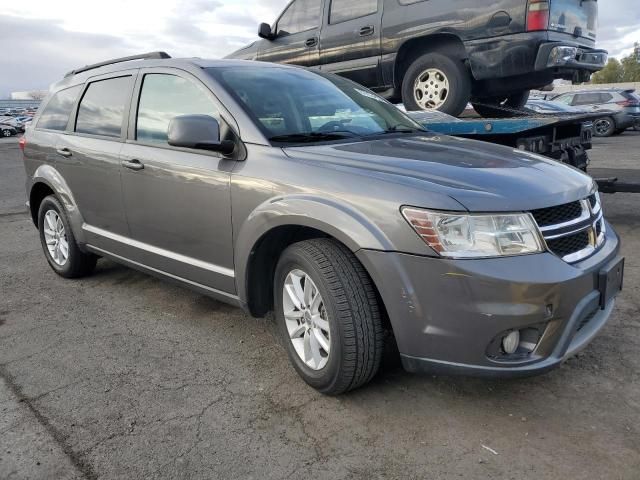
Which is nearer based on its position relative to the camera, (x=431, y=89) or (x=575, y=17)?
(x=575, y=17)

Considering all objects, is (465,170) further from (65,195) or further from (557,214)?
(65,195)

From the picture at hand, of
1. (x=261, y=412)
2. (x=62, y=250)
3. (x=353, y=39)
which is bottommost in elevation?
(x=261, y=412)

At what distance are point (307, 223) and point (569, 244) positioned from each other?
120cm

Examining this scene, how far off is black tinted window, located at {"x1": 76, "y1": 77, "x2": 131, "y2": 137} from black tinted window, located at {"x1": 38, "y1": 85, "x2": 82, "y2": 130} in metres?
0.21

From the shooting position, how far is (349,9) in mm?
6969

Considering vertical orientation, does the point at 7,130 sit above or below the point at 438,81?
below

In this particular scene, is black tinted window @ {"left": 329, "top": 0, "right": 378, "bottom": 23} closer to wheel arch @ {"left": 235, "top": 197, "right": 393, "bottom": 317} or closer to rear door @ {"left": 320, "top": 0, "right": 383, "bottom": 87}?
rear door @ {"left": 320, "top": 0, "right": 383, "bottom": 87}

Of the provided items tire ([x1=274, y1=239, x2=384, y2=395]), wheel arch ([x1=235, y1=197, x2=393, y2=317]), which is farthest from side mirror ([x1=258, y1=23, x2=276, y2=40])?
tire ([x1=274, y1=239, x2=384, y2=395])

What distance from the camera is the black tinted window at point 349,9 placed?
6.78 m

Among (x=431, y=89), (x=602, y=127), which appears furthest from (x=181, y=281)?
(x=602, y=127)

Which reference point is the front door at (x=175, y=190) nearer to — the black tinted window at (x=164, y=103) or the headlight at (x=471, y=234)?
the black tinted window at (x=164, y=103)

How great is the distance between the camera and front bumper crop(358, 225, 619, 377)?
2.32 metres

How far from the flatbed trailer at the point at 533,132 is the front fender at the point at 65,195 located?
317cm

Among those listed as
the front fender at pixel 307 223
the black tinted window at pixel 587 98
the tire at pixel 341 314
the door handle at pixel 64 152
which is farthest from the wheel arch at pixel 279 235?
the black tinted window at pixel 587 98
